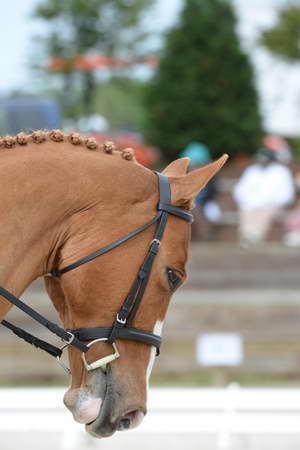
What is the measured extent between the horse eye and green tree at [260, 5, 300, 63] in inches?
626

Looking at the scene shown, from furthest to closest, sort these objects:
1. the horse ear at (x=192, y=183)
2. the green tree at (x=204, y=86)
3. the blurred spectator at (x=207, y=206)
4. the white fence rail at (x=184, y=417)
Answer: the green tree at (x=204, y=86) → the blurred spectator at (x=207, y=206) → the white fence rail at (x=184, y=417) → the horse ear at (x=192, y=183)

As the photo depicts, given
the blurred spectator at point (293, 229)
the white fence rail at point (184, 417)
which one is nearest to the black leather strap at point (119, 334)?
the white fence rail at point (184, 417)

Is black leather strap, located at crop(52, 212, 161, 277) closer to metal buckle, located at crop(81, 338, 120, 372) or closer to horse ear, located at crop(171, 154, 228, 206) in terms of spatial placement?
horse ear, located at crop(171, 154, 228, 206)

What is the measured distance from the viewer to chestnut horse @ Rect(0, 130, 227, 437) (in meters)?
2.79

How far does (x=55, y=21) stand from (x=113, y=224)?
1660cm

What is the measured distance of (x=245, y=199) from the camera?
9.26 meters

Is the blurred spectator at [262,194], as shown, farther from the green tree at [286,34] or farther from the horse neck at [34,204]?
the green tree at [286,34]

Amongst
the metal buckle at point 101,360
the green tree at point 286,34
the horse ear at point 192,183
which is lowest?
the green tree at point 286,34

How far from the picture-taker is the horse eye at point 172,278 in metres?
2.89

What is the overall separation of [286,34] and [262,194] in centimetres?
1004

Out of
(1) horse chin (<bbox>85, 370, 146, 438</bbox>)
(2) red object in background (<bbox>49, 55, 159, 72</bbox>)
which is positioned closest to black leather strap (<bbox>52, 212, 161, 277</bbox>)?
(1) horse chin (<bbox>85, 370, 146, 438</bbox>)

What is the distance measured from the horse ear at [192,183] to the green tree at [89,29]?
15.7 metres

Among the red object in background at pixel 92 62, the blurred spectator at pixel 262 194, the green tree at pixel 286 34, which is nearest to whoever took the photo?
the blurred spectator at pixel 262 194

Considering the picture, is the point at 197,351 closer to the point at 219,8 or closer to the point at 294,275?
the point at 294,275
